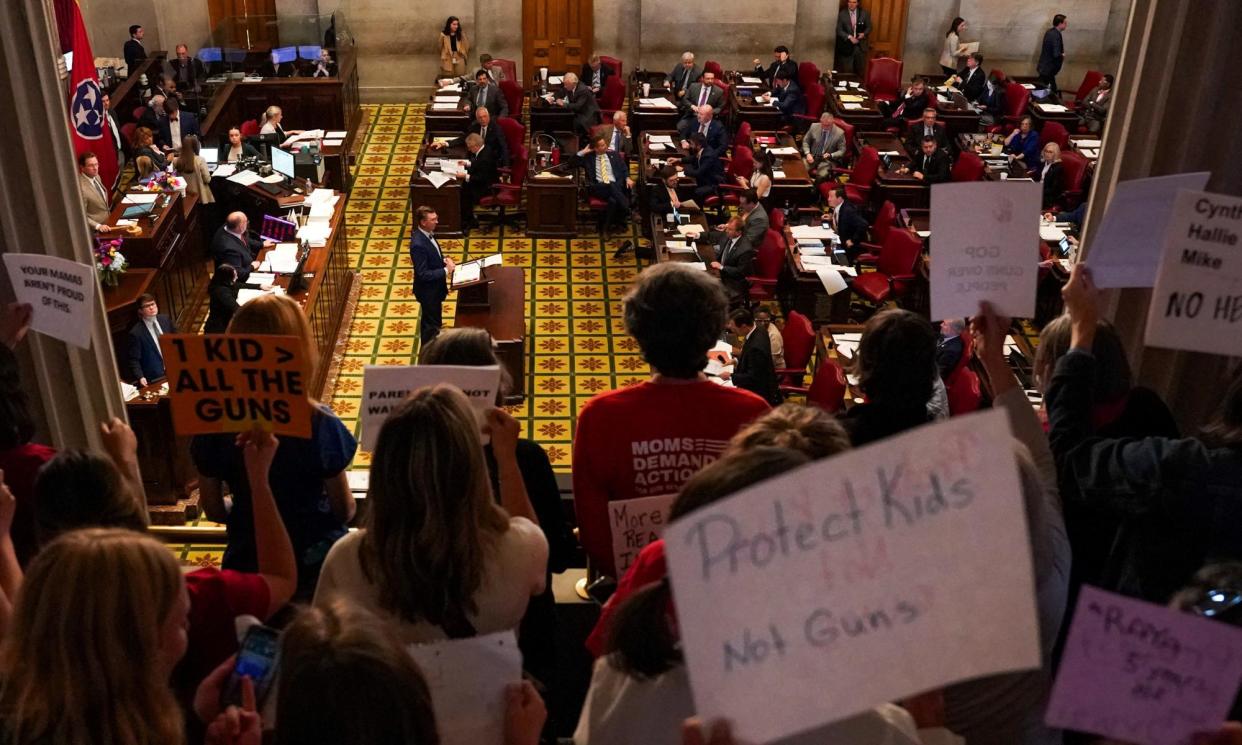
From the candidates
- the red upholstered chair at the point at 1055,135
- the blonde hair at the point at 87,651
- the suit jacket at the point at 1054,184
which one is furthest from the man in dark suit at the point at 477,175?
the blonde hair at the point at 87,651

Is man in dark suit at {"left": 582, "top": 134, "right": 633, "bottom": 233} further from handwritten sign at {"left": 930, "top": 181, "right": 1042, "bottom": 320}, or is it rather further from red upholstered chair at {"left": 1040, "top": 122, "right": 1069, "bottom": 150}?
handwritten sign at {"left": 930, "top": 181, "right": 1042, "bottom": 320}

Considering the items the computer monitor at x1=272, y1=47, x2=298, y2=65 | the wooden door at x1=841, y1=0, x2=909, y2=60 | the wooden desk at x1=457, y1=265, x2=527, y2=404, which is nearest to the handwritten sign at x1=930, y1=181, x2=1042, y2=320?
the wooden desk at x1=457, y1=265, x2=527, y2=404

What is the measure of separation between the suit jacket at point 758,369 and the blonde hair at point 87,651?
235 inches

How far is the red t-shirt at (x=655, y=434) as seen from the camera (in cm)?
301

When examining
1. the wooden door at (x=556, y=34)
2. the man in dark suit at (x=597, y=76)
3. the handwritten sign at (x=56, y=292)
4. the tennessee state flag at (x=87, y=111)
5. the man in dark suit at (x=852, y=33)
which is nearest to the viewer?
the handwritten sign at (x=56, y=292)

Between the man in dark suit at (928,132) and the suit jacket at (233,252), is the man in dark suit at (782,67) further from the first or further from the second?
the suit jacket at (233,252)

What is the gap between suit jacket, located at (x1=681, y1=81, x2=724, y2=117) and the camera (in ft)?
45.1

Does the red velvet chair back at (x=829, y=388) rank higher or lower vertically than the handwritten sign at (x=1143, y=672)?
lower

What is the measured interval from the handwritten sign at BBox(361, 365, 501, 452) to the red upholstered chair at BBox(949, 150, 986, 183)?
9480mm

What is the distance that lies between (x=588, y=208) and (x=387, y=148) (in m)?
3.40

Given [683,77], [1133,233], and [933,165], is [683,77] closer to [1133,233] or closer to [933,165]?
[933,165]

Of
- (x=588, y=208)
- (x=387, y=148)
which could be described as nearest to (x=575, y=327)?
(x=588, y=208)

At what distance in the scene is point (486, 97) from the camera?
13734 millimetres

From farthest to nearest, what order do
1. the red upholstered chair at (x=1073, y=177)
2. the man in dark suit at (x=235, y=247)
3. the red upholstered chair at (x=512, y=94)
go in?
the red upholstered chair at (x=512, y=94)
the red upholstered chair at (x=1073, y=177)
the man in dark suit at (x=235, y=247)
